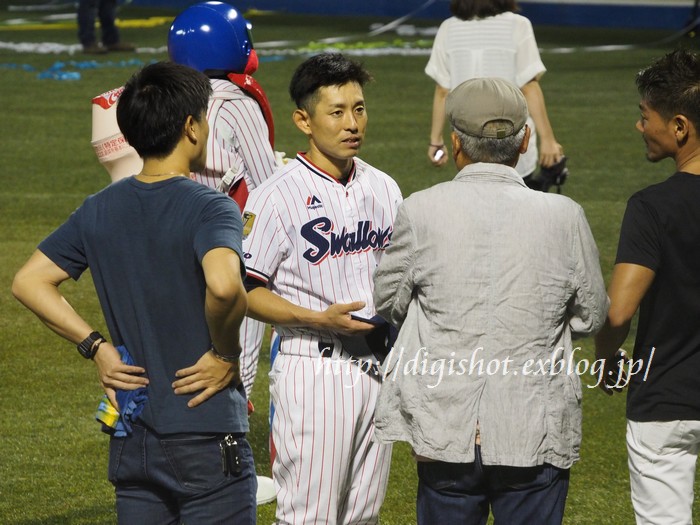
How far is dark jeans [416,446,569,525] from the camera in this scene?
333cm

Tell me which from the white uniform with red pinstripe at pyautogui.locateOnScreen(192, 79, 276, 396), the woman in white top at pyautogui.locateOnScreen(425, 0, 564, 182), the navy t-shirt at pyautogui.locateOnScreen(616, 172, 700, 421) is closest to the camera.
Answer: the navy t-shirt at pyautogui.locateOnScreen(616, 172, 700, 421)

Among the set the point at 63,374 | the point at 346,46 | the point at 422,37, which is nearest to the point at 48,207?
the point at 63,374

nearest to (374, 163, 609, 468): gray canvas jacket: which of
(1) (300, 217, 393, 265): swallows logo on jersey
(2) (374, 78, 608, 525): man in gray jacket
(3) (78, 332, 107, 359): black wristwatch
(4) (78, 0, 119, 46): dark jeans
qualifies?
(2) (374, 78, 608, 525): man in gray jacket

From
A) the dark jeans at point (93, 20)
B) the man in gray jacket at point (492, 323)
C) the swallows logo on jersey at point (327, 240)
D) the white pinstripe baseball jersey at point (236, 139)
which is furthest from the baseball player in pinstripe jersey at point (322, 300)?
the dark jeans at point (93, 20)

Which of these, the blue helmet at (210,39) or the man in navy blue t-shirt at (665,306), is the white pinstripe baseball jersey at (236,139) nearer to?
the blue helmet at (210,39)

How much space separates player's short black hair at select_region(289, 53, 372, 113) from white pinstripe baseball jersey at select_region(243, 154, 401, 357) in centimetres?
22

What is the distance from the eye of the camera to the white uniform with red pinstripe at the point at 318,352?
3.89 meters

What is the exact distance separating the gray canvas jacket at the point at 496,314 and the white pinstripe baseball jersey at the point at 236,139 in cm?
163

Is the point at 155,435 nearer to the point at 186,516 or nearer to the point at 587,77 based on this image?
the point at 186,516

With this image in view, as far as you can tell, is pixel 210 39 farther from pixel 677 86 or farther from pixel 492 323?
pixel 492 323

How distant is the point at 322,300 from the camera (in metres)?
3.98

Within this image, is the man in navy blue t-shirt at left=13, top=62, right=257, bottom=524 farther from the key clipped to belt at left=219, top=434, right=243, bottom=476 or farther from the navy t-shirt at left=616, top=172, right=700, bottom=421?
the navy t-shirt at left=616, top=172, right=700, bottom=421

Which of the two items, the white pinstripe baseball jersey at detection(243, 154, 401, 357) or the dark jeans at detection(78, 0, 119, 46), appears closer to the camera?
the white pinstripe baseball jersey at detection(243, 154, 401, 357)

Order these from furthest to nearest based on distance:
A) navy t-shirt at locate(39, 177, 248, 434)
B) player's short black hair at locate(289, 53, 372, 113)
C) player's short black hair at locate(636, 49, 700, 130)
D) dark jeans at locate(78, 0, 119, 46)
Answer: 1. dark jeans at locate(78, 0, 119, 46)
2. player's short black hair at locate(289, 53, 372, 113)
3. player's short black hair at locate(636, 49, 700, 130)
4. navy t-shirt at locate(39, 177, 248, 434)
